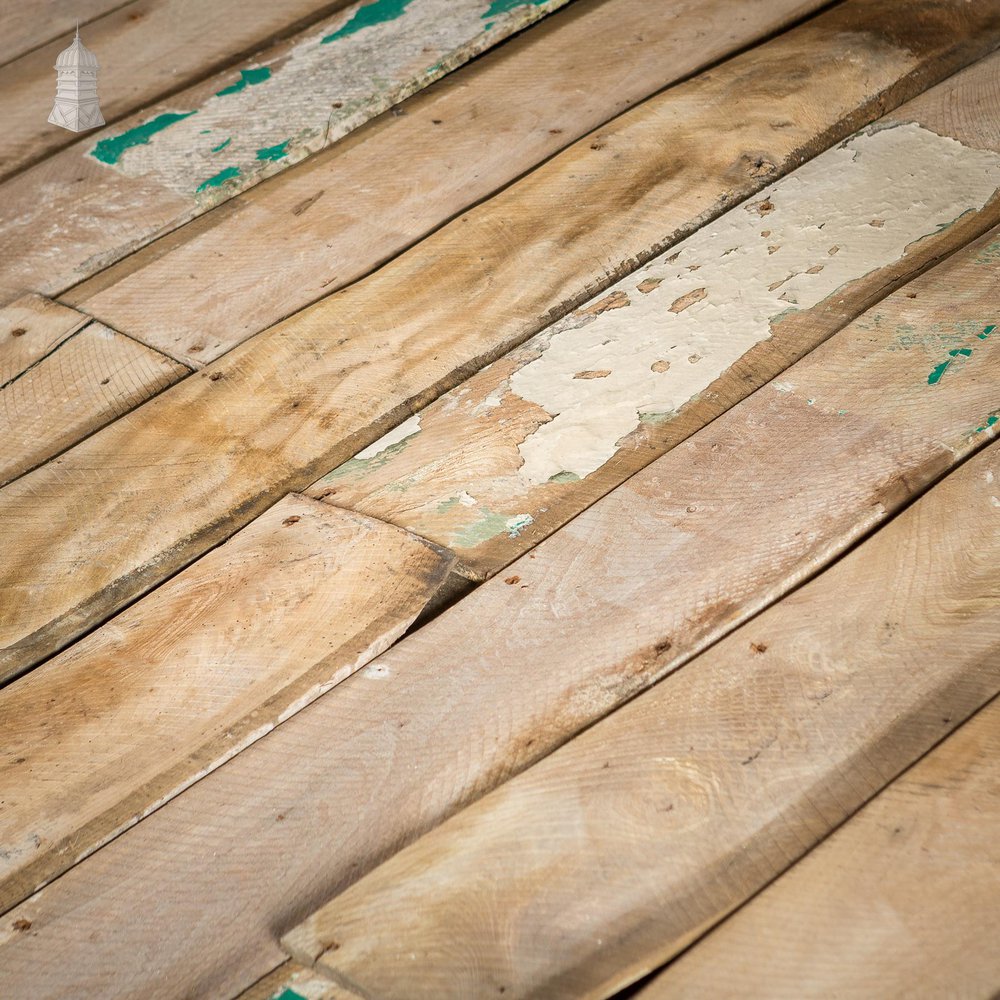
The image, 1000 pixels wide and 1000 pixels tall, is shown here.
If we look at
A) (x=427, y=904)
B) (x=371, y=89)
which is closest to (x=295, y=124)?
(x=371, y=89)

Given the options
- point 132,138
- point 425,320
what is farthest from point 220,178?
point 425,320

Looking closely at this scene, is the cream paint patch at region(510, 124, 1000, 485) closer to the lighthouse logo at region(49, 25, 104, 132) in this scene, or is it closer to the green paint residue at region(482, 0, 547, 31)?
the green paint residue at region(482, 0, 547, 31)

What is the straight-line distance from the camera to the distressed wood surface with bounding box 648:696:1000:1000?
2.93 ft

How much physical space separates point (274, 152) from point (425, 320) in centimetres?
52

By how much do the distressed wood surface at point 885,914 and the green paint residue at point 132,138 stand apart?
5.11 feet

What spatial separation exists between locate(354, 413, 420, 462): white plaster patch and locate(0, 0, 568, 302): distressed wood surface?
0.60m

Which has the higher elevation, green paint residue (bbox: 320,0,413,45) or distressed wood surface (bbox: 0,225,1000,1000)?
green paint residue (bbox: 320,0,413,45)

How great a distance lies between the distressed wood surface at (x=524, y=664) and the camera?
3.35 ft

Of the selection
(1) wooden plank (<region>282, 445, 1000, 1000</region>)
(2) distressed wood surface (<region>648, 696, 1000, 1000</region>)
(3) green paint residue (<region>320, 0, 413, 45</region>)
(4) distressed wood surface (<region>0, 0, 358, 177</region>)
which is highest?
(4) distressed wood surface (<region>0, 0, 358, 177</region>)

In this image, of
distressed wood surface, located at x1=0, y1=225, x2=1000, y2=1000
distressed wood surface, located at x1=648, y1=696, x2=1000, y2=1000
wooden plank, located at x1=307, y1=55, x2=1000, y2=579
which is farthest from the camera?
wooden plank, located at x1=307, y1=55, x2=1000, y2=579

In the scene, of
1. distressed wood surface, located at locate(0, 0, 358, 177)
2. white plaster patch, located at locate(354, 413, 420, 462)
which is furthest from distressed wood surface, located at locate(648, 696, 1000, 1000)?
distressed wood surface, located at locate(0, 0, 358, 177)

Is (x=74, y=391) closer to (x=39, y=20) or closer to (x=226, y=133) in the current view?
(x=226, y=133)

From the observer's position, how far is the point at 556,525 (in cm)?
130

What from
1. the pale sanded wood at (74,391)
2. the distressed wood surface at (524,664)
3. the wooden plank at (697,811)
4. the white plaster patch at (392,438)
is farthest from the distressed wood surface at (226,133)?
the wooden plank at (697,811)
